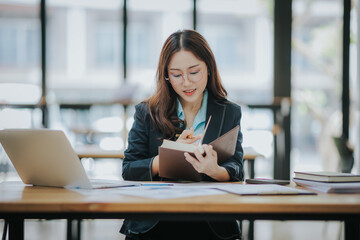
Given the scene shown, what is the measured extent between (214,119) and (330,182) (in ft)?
2.07

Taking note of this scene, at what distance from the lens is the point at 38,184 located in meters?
1.39

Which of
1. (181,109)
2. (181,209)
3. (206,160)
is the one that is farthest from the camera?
(181,109)

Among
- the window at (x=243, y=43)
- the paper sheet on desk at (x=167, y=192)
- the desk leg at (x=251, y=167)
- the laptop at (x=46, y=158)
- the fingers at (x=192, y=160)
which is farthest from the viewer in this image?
the window at (x=243, y=43)

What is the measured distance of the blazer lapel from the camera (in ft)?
5.71

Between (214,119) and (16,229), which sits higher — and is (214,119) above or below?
above

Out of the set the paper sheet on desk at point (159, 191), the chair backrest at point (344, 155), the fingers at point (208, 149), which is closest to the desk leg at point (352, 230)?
the paper sheet on desk at point (159, 191)

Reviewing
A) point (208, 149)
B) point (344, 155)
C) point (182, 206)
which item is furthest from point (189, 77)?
point (344, 155)

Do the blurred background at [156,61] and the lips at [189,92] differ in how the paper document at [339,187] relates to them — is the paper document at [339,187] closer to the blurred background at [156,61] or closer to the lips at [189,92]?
the lips at [189,92]

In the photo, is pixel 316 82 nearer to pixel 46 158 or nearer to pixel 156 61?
pixel 156 61

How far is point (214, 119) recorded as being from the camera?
178 centimetres

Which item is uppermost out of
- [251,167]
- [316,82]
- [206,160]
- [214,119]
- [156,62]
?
[156,62]

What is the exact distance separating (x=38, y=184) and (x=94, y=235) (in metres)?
2.05

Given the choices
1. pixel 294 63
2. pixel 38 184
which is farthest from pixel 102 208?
pixel 294 63

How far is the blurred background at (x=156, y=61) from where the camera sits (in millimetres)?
4996
